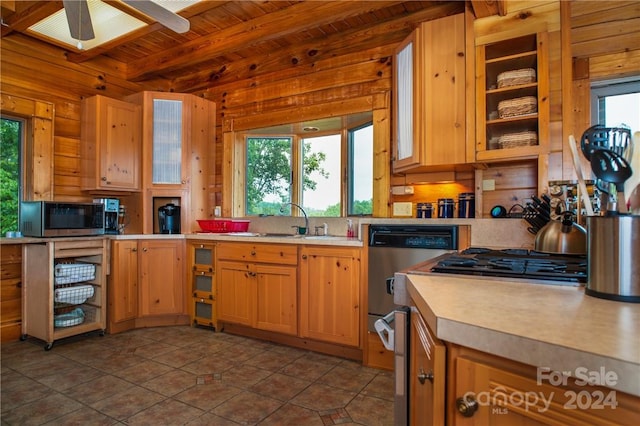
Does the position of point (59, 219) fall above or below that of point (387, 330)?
above

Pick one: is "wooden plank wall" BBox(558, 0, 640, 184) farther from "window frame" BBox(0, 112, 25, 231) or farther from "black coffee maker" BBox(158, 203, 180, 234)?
"window frame" BBox(0, 112, 25, 231)

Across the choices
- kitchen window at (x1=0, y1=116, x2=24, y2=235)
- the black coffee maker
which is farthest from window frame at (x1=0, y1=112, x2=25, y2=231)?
the black coffee maker

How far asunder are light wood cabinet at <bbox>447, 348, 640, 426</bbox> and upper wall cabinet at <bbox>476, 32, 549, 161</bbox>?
75.8 inches

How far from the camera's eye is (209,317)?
338cm

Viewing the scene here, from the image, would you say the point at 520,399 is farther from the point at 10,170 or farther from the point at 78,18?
the point at 10,170

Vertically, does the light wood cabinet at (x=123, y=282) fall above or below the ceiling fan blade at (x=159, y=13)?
below

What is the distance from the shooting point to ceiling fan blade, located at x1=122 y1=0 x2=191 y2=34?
6.61ft

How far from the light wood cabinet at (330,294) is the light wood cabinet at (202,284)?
104cm

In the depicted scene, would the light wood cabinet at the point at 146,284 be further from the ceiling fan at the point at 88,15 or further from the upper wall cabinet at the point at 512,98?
the upper wall cabinet at the point at 512,98

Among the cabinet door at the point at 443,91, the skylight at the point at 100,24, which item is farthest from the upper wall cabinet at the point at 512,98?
the skylight at the point at 100,24

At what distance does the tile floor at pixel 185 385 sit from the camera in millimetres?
1896

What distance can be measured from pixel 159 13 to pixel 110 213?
221cm

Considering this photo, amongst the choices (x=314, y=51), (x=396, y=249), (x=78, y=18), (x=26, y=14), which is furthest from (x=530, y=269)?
(x=26, y=14)

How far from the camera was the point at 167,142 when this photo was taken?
12.3 ft
